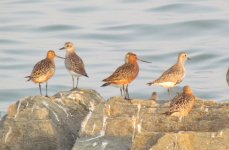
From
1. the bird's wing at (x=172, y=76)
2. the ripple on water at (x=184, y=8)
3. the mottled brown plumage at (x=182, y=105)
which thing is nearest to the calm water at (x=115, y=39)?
the ripple on water at (x=184, y=8)

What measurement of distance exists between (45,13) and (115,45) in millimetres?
8221

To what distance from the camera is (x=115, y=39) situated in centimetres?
3981

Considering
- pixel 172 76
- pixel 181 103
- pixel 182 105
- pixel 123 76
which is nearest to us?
pixel 182 105

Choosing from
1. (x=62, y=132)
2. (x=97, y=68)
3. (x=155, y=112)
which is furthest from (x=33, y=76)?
(x=97, y=68)

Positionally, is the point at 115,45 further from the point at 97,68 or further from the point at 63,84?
the point at 63,84

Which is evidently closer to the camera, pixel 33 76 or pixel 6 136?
pixel 6 136

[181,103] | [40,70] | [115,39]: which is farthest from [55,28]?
[181,103]

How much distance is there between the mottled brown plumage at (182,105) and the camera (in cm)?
1390

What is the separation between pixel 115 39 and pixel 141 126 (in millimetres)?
26110

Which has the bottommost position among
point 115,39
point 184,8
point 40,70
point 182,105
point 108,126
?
point 115,39

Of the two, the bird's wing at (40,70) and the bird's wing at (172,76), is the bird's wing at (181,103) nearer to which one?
the bird's wing at (172,76)

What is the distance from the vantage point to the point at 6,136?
14977mm

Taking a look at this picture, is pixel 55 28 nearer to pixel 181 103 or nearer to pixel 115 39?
pixel 115 39

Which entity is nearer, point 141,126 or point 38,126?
point 141,126
